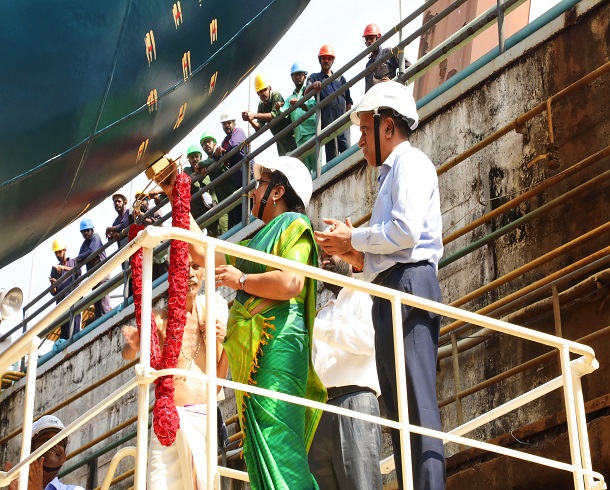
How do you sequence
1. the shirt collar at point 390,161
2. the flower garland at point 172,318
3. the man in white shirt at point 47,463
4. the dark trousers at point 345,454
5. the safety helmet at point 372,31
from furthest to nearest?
the safety helmet at point 372,31
the man in white shirt at point 47,463
the dark trousers at point 345,454
the shirt collar at point 390,161
the flower garland at point 172,318

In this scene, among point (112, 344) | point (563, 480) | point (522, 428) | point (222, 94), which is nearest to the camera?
point (222, 94)

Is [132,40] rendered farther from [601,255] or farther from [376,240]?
[601,255]

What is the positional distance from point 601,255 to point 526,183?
1.02 m

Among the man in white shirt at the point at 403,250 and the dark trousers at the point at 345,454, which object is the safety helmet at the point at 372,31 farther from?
the dark trousers at the point at 345,454

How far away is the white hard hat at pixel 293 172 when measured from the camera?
4.56 meters

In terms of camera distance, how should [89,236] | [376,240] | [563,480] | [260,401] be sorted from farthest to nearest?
[89,236] → [563,480] → [376,240] → [260,401]

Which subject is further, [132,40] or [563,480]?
[563,480]

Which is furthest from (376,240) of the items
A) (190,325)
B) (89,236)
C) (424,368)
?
(89,236)

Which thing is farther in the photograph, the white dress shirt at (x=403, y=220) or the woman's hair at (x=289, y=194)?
the woman's hair at (x=289, y=194)

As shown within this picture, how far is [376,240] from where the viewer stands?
431cm

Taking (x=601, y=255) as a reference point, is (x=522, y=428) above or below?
below

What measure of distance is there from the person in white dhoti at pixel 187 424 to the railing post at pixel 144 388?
141 cm

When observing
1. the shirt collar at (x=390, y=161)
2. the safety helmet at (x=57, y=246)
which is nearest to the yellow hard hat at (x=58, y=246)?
the safety helmet at (x=57, y=246)

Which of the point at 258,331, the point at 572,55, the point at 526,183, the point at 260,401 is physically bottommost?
the point at 260,401
